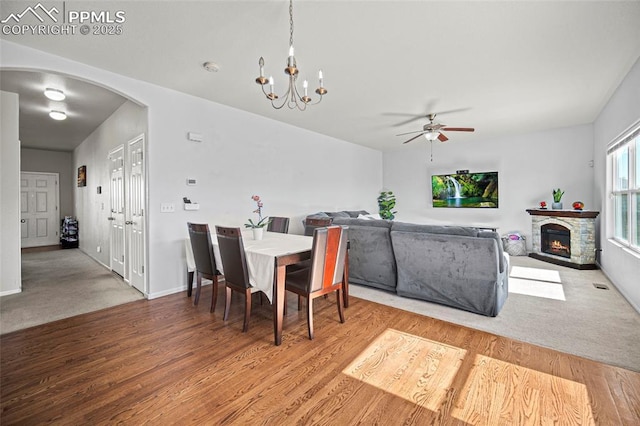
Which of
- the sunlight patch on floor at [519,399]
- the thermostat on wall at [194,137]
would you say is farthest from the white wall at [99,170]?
the sunlight patch on floor at [519,399]

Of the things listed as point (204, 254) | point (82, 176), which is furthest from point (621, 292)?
point (82, 176)

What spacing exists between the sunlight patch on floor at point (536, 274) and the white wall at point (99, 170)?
590cm

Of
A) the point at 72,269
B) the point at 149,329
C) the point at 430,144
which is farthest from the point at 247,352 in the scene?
the point at 430,144

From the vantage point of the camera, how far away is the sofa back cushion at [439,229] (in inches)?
119

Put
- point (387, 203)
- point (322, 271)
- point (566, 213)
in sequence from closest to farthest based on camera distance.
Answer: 1. point (322, 271)
2. point (566, 213)
3. point (387, 203)

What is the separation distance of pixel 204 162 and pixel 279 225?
1.42m

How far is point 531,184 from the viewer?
6355 millimetres

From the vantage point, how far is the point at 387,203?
8.26 meters

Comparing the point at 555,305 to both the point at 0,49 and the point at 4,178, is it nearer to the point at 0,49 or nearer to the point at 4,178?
the point at 0,49

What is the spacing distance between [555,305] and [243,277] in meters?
3.49

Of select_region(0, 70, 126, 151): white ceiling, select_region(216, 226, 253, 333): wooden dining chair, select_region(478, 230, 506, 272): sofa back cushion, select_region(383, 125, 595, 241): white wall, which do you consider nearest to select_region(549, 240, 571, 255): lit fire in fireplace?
select_region(383, 125, 595, 241): white wall

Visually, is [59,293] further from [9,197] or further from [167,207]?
[167,207]

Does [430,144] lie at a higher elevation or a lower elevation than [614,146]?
higher

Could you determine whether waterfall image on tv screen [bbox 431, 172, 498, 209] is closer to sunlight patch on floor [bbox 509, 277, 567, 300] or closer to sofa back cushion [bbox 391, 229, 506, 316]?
sunlight patch on floor [bbox 509, 277, 567, 300]
